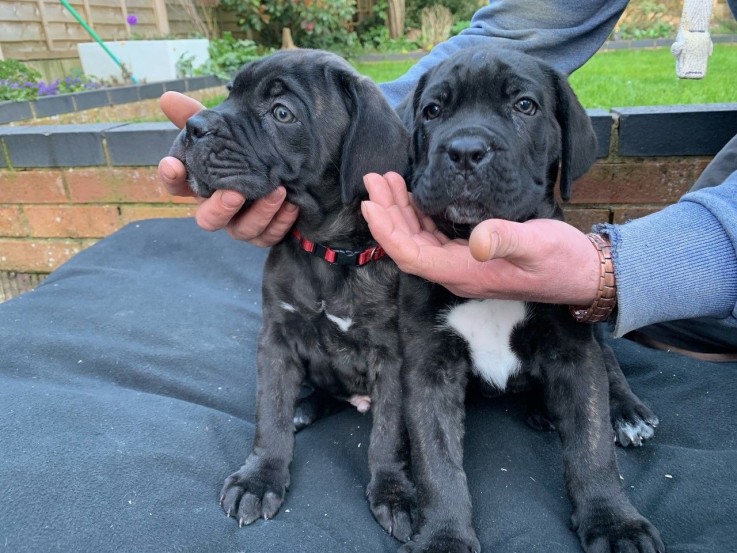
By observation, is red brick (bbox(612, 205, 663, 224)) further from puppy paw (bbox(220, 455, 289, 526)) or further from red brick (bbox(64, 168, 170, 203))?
red brick (bbox(64, 168, 170, 203))

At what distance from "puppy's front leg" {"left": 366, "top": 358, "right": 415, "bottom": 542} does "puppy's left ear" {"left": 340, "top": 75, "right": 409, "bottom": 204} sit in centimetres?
73

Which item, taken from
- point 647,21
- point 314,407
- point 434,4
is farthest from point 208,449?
point 434,4

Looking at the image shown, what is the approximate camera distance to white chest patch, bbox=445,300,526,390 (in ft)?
7.64

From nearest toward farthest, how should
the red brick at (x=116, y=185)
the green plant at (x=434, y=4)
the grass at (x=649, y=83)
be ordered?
the red brick at (x=116, y=185)
the grass at (x=649, y=83)
the green plant at (x=434, y=4)

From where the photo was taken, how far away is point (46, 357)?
2.98 meters

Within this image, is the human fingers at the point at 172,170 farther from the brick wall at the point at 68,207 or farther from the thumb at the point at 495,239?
Result: the brick wall at the point at 68,207

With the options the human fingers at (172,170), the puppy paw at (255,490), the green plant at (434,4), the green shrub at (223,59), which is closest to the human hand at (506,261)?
the human fingers at (172,170)

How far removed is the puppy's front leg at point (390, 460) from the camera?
6.98 feet

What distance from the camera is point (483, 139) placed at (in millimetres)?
2012

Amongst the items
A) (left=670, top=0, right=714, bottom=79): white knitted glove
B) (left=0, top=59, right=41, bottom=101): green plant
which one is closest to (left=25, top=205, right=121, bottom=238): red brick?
(left=0, top=59, right=41, bottom=101): green plant

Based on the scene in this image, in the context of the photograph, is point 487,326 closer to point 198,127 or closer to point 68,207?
point 198,127

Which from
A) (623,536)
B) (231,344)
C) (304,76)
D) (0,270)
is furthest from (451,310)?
(0,270)

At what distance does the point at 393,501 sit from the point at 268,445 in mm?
511

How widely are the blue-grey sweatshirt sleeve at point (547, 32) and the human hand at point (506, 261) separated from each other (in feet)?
4.90
